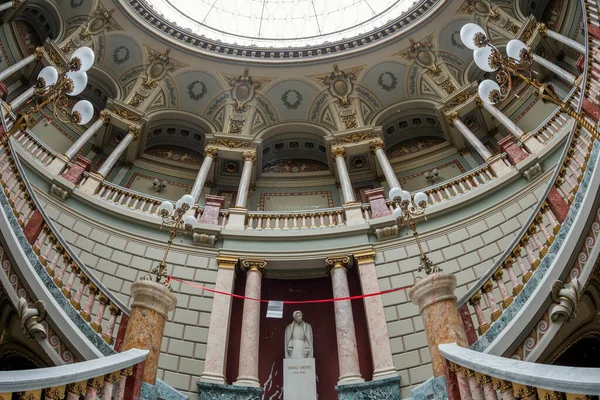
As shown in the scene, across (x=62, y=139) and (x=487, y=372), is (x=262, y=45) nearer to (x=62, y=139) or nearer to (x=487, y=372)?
(x=62, y=139)

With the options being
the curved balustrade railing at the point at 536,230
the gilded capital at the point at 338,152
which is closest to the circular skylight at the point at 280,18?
the gilded capital at the point at 338,152

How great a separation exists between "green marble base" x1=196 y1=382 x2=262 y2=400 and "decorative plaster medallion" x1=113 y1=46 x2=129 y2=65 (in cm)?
1201

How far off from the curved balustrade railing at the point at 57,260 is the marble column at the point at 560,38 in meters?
11.9

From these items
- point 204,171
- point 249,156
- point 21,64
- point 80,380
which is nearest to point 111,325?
point 80,380

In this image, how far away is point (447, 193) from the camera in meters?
11.8

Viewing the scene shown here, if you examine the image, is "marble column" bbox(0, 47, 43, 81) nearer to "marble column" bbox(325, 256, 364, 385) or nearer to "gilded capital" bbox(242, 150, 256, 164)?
"gilded capital" bbox(242, 150, 256, 164)

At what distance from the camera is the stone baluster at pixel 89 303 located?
18.6ft

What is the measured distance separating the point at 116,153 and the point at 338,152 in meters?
6.87

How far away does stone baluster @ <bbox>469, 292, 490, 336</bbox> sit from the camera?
5449 millimetres

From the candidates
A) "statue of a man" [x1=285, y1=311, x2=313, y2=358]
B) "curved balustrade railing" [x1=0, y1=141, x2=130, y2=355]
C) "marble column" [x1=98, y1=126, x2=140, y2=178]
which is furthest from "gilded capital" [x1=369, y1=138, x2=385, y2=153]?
"curved balustrade railing" [x1=0, y1=141, x2=130, y2=355]

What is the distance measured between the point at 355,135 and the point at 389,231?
5.49 meters

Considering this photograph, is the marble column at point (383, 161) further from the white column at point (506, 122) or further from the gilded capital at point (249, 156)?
the gilded capital at point (249, 156)

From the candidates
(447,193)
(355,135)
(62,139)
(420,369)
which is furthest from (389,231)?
(62,139)

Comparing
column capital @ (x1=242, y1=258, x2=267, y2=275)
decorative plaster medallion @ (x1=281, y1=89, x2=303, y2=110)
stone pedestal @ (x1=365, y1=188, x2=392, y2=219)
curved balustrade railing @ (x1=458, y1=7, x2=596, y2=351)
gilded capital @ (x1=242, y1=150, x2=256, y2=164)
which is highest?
decorative plaster medallion @ (x1=281, y1=89, x2=303, y2=110)
